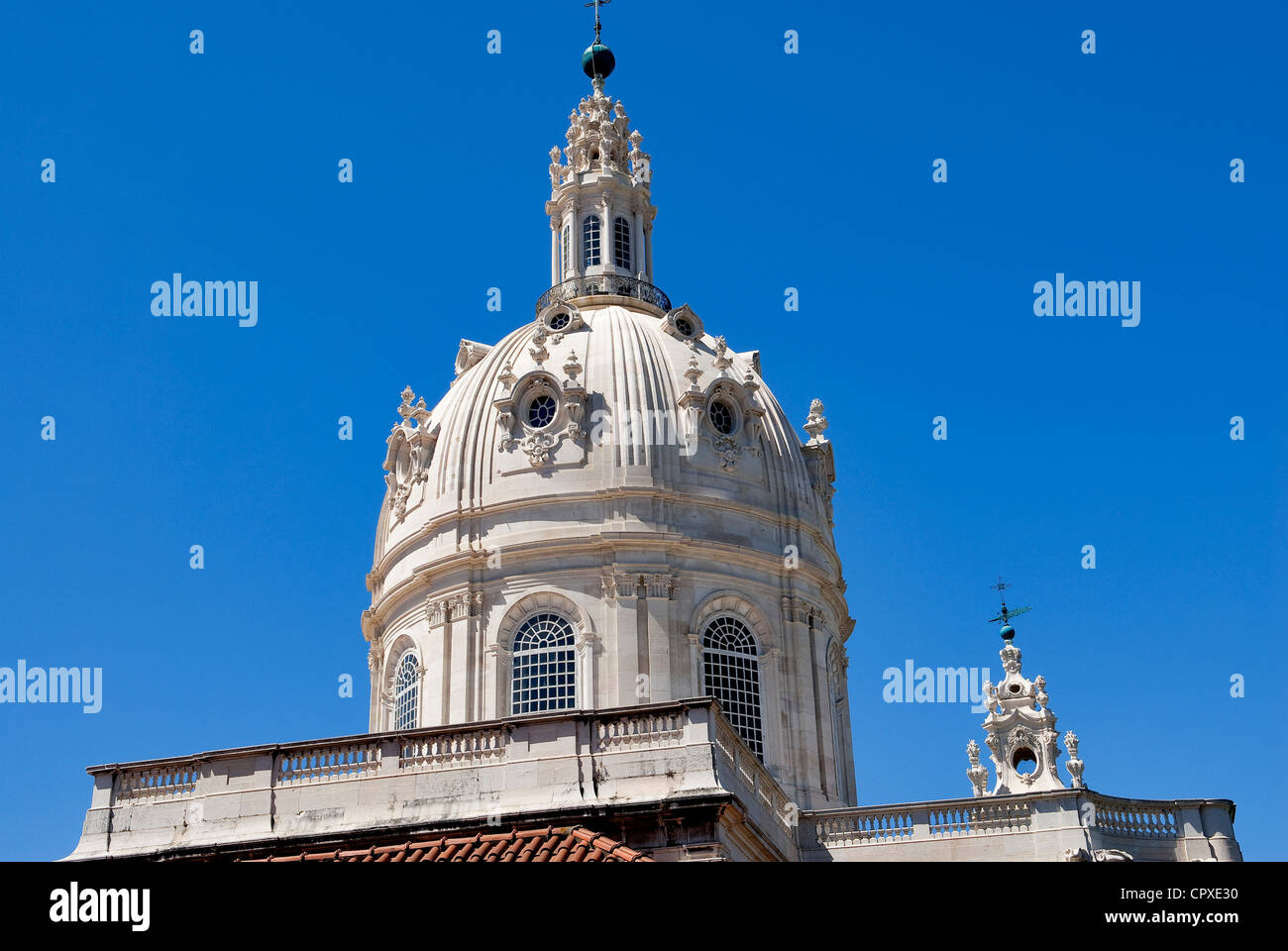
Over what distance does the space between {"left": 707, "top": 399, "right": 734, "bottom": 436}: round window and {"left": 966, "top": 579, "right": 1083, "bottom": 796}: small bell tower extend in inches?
387

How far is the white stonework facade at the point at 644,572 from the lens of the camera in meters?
40.0

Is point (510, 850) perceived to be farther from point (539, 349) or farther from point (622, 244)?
point (622, 244)

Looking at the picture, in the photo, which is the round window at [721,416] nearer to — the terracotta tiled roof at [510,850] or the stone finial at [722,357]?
the stone finial at [722,357]

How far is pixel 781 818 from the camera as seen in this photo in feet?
119

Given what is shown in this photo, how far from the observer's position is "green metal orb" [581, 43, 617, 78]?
60.8 metres

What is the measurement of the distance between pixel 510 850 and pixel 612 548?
21096 millimetres

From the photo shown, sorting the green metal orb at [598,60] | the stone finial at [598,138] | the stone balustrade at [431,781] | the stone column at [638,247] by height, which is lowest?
the stone balustrade at [431,781]

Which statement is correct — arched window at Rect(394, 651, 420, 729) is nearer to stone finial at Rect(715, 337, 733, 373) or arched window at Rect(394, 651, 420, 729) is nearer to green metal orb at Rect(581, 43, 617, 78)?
stone finial at Rect(715, 337, 733, 373)

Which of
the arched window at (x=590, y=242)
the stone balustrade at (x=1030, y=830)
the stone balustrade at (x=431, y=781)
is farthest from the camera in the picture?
the arched window at (x=590, y=242)

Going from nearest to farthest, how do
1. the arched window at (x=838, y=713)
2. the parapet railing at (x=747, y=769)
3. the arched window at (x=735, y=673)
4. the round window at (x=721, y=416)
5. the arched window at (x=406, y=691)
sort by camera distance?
the parapet railing at (x=747, y=769) → the arched window at (x=735, y=673) → the arched window at (x=406, y=691) → the arched window at (x=838, y=713) → the round window at (x=721, y=416)

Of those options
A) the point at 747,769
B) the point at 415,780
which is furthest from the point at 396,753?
the point at 747,769

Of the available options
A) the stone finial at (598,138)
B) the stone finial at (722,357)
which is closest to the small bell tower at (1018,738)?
the stone finial at (722,357)

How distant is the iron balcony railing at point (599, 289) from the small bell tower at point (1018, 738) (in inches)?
649
